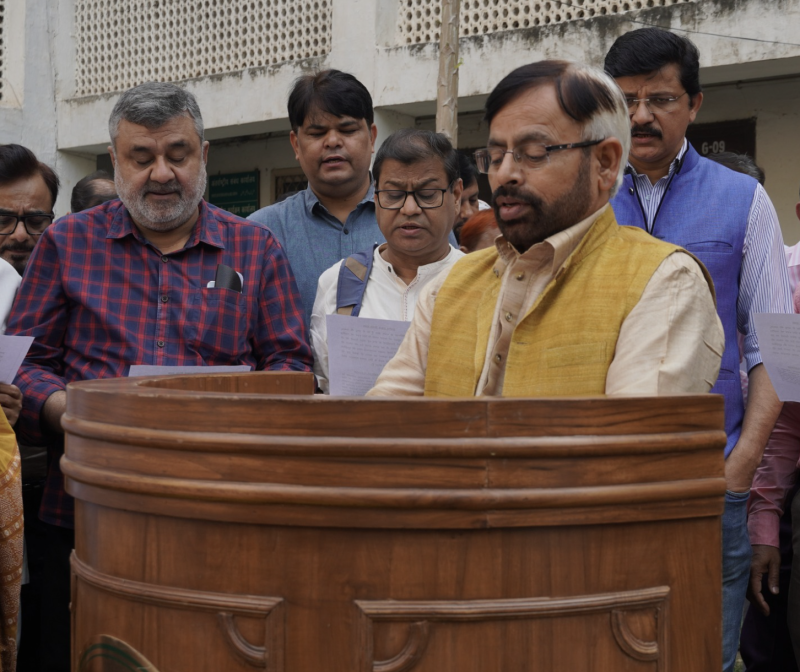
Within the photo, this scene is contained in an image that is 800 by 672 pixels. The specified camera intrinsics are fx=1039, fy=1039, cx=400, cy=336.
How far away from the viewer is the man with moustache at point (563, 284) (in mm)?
1768

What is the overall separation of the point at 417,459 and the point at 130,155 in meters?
2.06

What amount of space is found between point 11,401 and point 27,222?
130 centimetres

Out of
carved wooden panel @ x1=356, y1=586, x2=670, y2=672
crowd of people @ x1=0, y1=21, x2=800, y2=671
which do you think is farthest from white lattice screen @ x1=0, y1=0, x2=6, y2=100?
A: carved wooden panel @ x1=356, y1=586, x2=670, y2=672

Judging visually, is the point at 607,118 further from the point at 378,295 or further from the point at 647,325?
the point at 378,295

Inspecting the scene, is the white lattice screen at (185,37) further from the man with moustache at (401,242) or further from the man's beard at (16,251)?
the man with moustache at (401,242)

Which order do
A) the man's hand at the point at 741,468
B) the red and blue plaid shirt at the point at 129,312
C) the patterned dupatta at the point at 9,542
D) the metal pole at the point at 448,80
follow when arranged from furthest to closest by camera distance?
1. the metal pole at the point at 448,80
2. the red and blue plaid shirt at the point at 129,312
3. the man's hand at the point at 741,468
4. the patterned dupatta at the point at 9,542

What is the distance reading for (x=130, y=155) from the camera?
9.94 feet

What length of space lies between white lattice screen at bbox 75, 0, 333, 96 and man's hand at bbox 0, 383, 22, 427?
8114mm

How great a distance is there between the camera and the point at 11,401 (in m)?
2.74

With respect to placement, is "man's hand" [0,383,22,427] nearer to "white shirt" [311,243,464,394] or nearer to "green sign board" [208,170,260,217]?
"white shirt" [311,243,464,394]

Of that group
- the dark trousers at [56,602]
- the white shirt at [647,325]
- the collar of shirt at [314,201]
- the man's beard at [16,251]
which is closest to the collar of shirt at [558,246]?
the white shirt at [647,325]

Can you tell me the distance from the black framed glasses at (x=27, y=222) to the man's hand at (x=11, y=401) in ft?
3.94

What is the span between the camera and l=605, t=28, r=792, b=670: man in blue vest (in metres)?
2.58

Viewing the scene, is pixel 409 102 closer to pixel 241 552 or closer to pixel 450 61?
pixel 450 61
